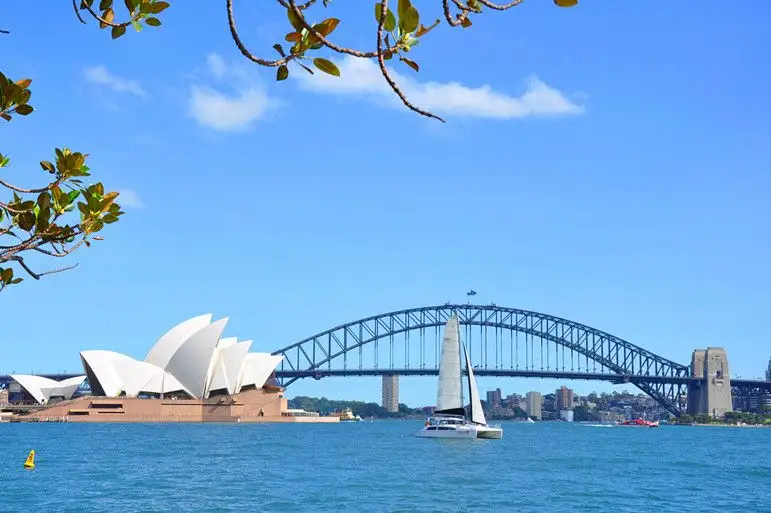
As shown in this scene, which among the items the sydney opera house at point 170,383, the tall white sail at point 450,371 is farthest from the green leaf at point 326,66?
the sydney opera house at point 170,383

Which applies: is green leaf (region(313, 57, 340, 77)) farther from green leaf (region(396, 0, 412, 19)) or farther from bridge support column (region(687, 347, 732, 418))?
bridge support column (region(687, 347, 732, 418))

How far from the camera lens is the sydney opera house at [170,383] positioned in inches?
4503

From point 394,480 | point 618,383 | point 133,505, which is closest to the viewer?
point 133,505

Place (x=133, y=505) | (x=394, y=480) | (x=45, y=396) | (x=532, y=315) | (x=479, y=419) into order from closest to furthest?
(x=133, y=505) < (x=394, y=480) < (x=479, y=419) < (x=45, y=396) < (x=532, y=315)

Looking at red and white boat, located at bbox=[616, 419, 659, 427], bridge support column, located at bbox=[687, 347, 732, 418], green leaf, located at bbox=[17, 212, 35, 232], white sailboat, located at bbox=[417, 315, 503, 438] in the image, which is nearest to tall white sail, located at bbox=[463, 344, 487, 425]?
white sailboat, located at bbox=[417, 315, 503, 438]

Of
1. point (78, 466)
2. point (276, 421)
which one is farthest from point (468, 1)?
point (276, 421)

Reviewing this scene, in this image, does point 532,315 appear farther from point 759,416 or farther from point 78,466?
point 78,466

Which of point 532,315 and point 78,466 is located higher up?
point 532,315

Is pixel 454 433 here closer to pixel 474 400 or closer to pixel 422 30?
pixel 474 400

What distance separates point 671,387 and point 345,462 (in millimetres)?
109542

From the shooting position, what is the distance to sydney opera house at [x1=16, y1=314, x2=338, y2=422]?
375 ft

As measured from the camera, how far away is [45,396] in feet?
435

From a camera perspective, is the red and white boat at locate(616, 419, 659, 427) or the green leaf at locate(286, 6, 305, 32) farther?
the red and white boat at locate(616, 419, 659, 427)

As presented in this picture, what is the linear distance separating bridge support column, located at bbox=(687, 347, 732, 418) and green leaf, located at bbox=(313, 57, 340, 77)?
150m
